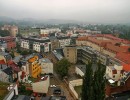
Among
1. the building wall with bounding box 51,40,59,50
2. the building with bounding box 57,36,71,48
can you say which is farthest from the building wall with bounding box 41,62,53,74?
the building with bounding box 57,36,71,48

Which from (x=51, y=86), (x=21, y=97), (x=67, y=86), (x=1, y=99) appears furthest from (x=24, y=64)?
(x=1, y=99)

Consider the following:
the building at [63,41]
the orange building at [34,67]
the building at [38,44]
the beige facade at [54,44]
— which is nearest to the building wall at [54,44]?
the beige facade at [54,44]

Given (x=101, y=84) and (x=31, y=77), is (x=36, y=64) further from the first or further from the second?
(x=101, y=84)

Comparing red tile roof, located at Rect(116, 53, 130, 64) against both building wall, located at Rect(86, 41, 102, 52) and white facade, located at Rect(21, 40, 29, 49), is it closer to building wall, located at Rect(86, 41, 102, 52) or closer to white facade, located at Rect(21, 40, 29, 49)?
building wall, located at Rect(86, 41, 102, 52)

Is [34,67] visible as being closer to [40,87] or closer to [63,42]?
[40,87]

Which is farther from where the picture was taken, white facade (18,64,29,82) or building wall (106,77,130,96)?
white facade (18,64,29,82)

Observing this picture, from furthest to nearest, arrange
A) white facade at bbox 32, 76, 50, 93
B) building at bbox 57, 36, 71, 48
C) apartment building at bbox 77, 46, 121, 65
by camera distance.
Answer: building at bbox 57, 36, 71, 48 < apartment building at bbox 77, 46, 121, 65 < white facade at bbox 32, 76, 50, 93

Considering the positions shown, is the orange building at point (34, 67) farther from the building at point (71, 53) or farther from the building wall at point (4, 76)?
the building at point (71, 53)
